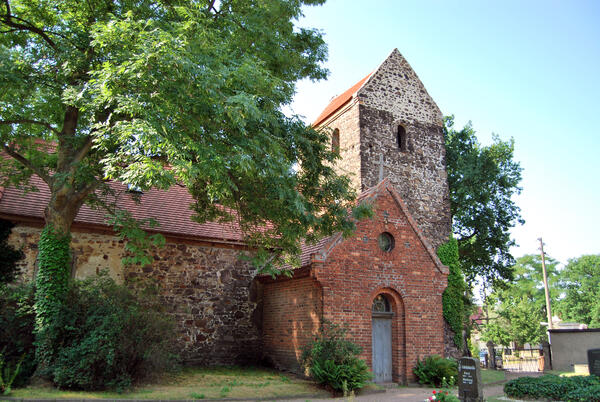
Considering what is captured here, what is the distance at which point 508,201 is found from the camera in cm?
2475

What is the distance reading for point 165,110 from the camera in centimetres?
808

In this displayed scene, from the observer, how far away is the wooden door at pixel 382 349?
13.7 metres

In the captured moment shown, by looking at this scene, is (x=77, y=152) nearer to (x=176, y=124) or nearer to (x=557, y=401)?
(x=176, y=124)

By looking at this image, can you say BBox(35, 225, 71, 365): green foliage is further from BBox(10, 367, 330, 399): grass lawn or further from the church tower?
the church tower

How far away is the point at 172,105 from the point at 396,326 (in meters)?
9.90

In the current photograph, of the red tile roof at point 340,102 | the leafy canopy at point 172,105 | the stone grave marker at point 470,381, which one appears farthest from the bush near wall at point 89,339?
the red tile roof at point 340,102

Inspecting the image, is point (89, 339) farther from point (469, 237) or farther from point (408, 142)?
point (469, 237)

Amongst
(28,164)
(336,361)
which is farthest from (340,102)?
(28,164)

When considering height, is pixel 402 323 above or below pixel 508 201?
below

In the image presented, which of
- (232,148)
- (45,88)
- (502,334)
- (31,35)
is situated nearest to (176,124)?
(232,148)

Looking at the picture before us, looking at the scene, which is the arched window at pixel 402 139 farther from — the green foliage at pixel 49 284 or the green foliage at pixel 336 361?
the green foliage at pixel 49 284

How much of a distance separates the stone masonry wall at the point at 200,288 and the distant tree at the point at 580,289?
54304 millimetres

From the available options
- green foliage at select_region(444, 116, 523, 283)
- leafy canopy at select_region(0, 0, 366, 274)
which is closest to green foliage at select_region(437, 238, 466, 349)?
green foliage at select_region(444, 116, 523, 283)

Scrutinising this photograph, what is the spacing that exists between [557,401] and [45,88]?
14957mm
